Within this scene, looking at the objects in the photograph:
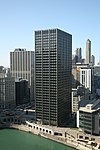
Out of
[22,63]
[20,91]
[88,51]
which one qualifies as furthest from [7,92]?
[88,51]

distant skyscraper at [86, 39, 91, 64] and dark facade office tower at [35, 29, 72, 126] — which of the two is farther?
distant skyscraper at [86, 39, 91, 64]

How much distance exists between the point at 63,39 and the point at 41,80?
12522 mm

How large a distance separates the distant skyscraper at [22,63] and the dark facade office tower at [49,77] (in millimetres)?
46365

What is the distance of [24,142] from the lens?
54.3 m

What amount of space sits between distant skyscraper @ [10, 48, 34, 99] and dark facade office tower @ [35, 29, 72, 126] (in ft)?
152

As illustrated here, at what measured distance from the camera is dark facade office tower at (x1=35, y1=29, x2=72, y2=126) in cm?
6162

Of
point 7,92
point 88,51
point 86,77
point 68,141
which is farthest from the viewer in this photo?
point 88,51

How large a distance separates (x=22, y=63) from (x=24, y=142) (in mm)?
63330

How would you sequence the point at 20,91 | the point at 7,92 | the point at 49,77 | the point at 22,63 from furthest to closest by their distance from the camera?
the point at 22,63 → the point at 20,91 → the point at 7,92 → the point at 49,77

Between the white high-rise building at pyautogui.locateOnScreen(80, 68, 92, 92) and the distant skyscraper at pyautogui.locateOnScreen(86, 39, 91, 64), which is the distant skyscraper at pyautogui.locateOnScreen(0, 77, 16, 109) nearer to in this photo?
the white high-rise building at pyautogui.locateOnScreen(80, 68, 92, 92)

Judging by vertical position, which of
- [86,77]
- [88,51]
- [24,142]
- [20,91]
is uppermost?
[88,51]

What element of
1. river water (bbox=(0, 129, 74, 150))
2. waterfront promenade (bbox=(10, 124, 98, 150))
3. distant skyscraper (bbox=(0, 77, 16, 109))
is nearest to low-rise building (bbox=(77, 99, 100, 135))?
waterfront promenade (bbox=(10, 124, 98, 150))

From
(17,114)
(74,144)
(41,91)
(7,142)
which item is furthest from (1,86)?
(74,144)

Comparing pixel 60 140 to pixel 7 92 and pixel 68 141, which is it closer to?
pixel 68 141
